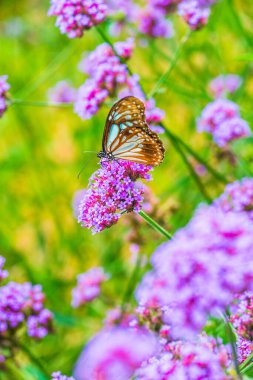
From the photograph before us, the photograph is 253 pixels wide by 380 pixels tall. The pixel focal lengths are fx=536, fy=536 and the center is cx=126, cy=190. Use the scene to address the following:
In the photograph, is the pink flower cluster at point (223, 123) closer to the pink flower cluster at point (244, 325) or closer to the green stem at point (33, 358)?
the pink flower cluster at point (244, 325)

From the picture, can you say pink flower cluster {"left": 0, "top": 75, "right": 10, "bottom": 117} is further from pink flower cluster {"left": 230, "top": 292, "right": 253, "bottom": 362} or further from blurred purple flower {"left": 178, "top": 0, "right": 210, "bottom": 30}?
pink flower cluster {"left": 230, "top": 292, "right": 253, "bottom": 362}

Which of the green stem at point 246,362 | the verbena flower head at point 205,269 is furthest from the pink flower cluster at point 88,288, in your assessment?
the verbena flower head at point 205,269

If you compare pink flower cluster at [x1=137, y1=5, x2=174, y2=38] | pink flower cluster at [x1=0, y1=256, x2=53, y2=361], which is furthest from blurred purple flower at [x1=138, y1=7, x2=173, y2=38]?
pink flower cluster at [x1=0, y1=256, x2=53, y2=361]

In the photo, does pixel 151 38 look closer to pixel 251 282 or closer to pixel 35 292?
pixel 35 292

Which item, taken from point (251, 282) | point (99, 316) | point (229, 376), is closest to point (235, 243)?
point (251, 282)

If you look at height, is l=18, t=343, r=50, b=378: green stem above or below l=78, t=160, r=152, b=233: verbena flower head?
above

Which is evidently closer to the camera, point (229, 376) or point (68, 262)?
point (229, 376)

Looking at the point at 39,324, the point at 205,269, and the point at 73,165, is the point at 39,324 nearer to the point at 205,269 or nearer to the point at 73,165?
the point at 205,269
